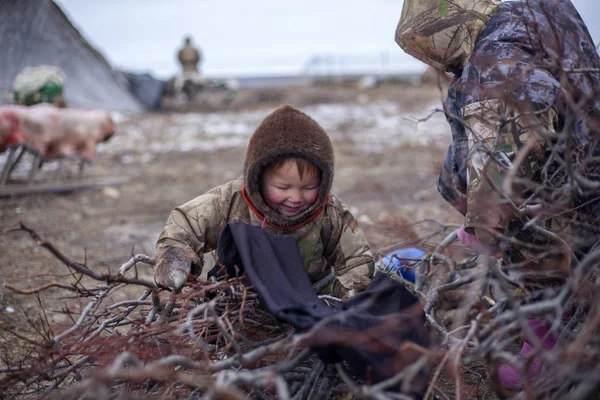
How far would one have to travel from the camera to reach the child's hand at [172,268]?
2047 mm

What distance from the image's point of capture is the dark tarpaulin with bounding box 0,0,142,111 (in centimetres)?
1081

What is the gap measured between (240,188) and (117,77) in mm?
13602

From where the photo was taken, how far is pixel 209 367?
1474 mm

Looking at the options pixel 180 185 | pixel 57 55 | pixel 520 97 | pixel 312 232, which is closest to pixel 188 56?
pixel 57 55

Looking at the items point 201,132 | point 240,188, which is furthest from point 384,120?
point 240,188

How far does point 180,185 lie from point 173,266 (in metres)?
5.24

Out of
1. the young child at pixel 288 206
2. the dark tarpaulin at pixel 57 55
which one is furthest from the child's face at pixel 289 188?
the dark tarpaulin at pixel 57 55

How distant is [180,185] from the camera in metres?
7.22

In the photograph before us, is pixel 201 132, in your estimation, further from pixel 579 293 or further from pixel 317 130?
pixel 579 293

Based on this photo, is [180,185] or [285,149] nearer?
[285,149]

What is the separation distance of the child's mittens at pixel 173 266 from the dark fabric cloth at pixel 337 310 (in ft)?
0.42

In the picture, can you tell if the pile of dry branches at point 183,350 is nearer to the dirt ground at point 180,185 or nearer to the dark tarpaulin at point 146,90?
the dirt ground at point 180,185

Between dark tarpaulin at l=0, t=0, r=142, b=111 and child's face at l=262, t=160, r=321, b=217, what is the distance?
8518 mm

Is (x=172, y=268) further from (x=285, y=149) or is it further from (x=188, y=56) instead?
(x=188, y=56)
